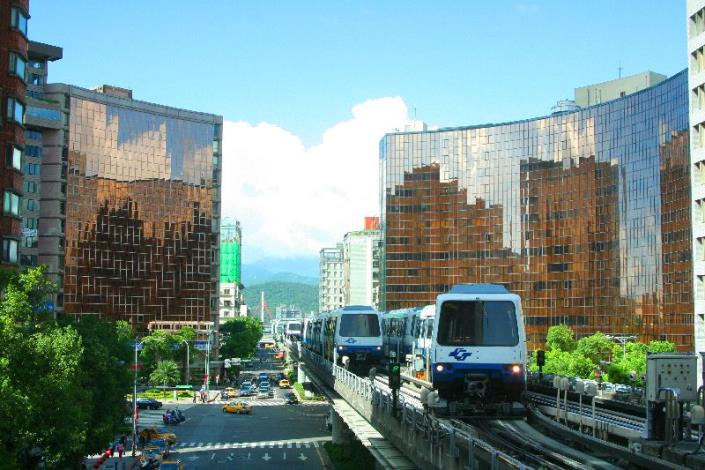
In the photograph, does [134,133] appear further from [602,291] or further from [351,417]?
[351,417]

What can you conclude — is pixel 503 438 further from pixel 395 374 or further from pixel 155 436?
pixel 155 436

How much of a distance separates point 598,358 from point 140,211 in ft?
287

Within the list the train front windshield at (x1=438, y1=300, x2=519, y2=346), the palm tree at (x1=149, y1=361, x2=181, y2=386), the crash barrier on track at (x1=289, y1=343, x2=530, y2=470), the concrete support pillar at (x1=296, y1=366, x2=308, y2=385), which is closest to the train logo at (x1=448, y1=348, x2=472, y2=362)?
the train front windshield at (x1=438, y1=300, x2=519, y2=346)

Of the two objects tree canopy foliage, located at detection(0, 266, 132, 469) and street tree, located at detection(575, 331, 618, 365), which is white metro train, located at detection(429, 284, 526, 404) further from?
street tree, located at detection(575, 331, 618, 365)

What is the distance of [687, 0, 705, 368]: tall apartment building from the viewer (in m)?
66.9

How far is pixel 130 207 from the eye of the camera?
170500mm

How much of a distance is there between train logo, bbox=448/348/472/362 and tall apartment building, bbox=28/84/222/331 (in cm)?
12294

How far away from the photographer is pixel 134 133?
16975 cm

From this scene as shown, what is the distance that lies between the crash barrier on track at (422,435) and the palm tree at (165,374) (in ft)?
344

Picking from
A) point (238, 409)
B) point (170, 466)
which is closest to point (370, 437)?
point (170, 466)

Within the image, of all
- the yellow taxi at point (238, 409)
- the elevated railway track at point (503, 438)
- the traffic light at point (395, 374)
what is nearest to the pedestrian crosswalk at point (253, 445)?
the yellow taxi at point (238, 409)

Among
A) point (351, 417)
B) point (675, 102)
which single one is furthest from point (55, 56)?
point (351, 417)

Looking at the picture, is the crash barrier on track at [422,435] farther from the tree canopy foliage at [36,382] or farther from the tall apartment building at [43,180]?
the tall apartment building at [43,180]

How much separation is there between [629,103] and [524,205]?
3206 centimetres
